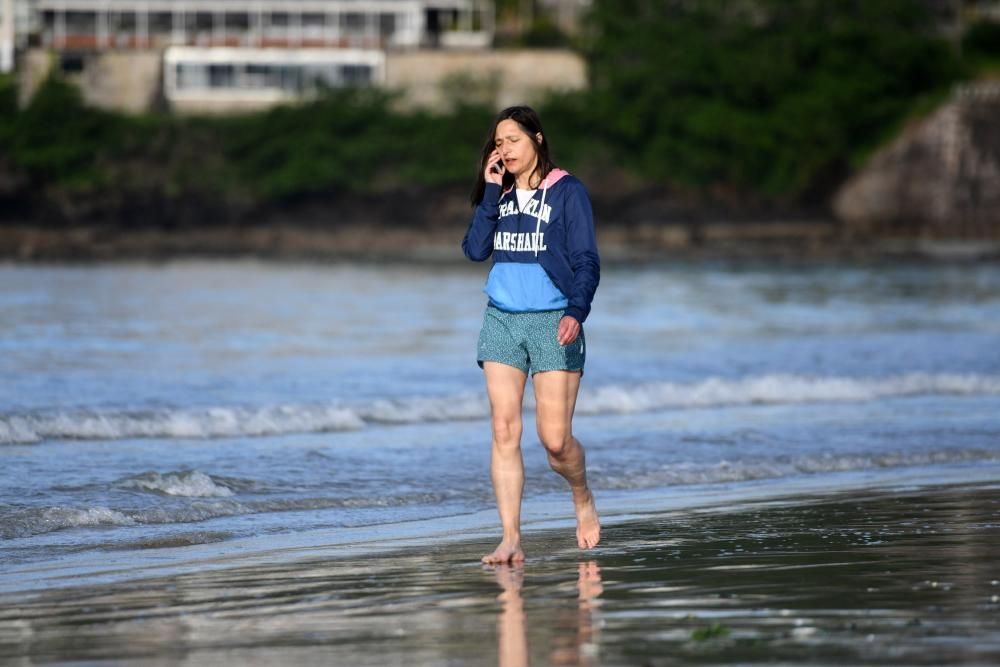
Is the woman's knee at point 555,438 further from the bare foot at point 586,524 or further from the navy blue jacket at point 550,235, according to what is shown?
the navy blue jacket at point 550,235

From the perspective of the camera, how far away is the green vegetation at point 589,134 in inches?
2539

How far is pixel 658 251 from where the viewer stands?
57594 millimetres

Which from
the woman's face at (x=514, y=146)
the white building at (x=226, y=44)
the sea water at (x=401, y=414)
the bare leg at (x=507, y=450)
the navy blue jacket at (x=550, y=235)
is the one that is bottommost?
the sea water at (x=401, y=414)

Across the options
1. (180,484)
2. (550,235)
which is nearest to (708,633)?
(550,235)

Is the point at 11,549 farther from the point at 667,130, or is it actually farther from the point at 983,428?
the point at 667,130

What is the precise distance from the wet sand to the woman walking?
57 cm

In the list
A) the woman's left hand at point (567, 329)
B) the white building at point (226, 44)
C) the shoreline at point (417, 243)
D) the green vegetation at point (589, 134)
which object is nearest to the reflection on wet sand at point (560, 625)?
the woman's left hand at point (567, 329)

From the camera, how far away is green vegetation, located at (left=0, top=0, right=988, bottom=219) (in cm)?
6450

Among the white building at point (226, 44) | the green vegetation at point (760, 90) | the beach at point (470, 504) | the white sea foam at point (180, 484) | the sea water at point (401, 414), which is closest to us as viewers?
the beach at point (470, 504)

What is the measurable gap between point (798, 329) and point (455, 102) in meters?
44.6

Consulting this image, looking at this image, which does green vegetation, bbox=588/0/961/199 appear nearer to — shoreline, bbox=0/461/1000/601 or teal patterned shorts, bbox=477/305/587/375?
shoreline, bbox=0/461/1000/601

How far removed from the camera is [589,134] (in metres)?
65.8

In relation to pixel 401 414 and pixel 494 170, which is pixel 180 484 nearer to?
pixel 494 170

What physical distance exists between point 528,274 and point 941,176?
201ft
